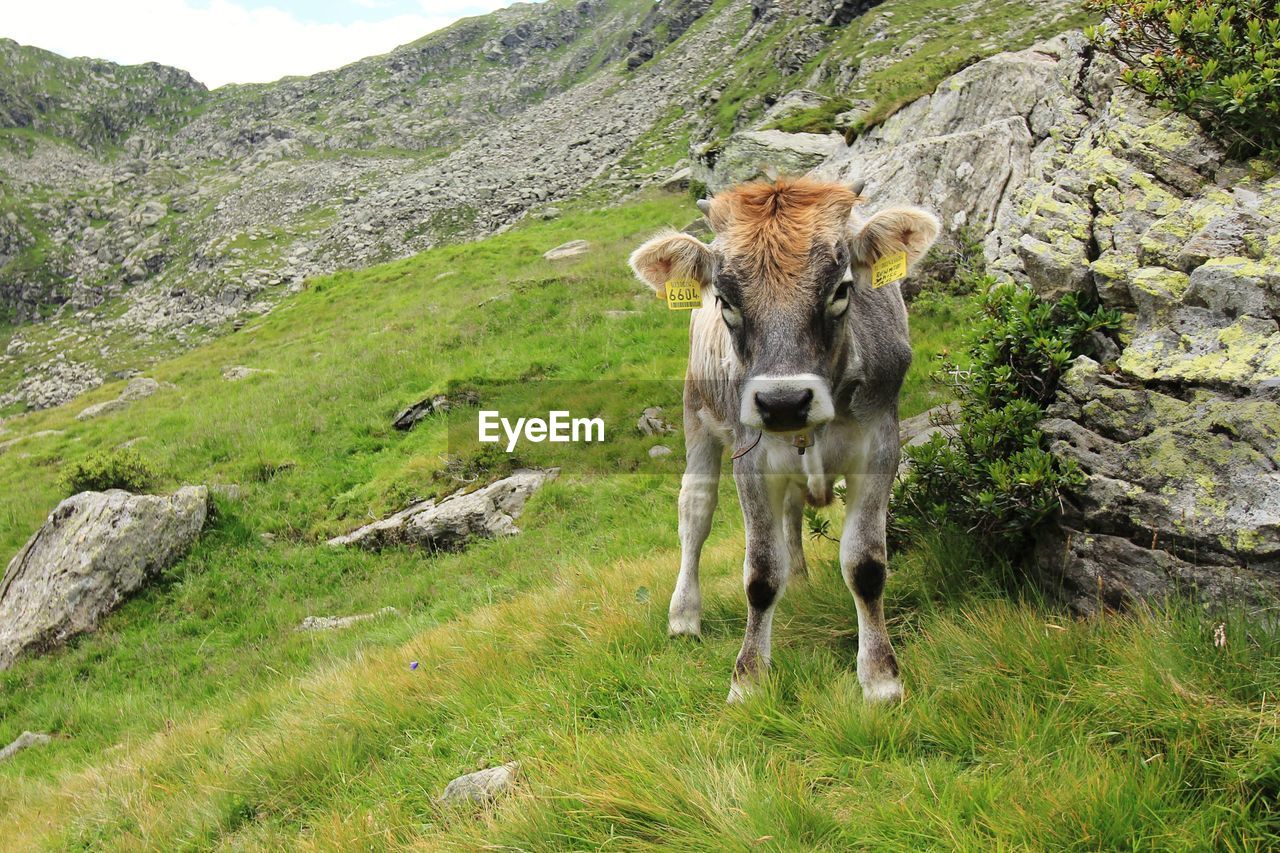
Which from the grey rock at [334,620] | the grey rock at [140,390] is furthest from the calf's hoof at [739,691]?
the grey rock at [140,390]

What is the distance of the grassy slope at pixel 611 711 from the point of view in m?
2.78

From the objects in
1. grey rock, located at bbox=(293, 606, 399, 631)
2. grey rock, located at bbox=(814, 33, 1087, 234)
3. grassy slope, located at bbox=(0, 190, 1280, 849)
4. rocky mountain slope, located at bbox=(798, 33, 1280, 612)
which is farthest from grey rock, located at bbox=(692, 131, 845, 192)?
grey rock, located at bbox=(293, 606, 399, 631)

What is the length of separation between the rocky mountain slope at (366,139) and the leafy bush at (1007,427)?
47.2 feet

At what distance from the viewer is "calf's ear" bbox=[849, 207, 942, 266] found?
399 centimetres

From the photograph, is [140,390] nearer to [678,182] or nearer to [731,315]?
[678,182]

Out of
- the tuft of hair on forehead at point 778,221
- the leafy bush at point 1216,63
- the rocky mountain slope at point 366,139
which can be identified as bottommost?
the tuft of hair on forehead at point 778,221

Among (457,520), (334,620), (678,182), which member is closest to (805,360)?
(334,620)

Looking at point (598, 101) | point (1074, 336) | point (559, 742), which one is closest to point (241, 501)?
point (559, 742)

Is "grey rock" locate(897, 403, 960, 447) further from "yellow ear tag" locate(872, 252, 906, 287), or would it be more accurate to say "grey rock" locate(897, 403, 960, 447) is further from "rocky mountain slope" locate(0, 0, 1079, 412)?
"rocky mountain slope" locate(0, 0, 1079, 412)

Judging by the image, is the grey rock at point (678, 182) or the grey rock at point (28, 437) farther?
the grey rock at point (678, 182)

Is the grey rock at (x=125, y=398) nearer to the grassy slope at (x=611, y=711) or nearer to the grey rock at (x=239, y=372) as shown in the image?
the grey rock at (x=239, y=372)

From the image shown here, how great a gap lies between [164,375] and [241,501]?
57.2 ft

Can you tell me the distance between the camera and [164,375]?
26828mm

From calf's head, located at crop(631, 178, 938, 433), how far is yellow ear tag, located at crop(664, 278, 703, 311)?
0.10 metres
